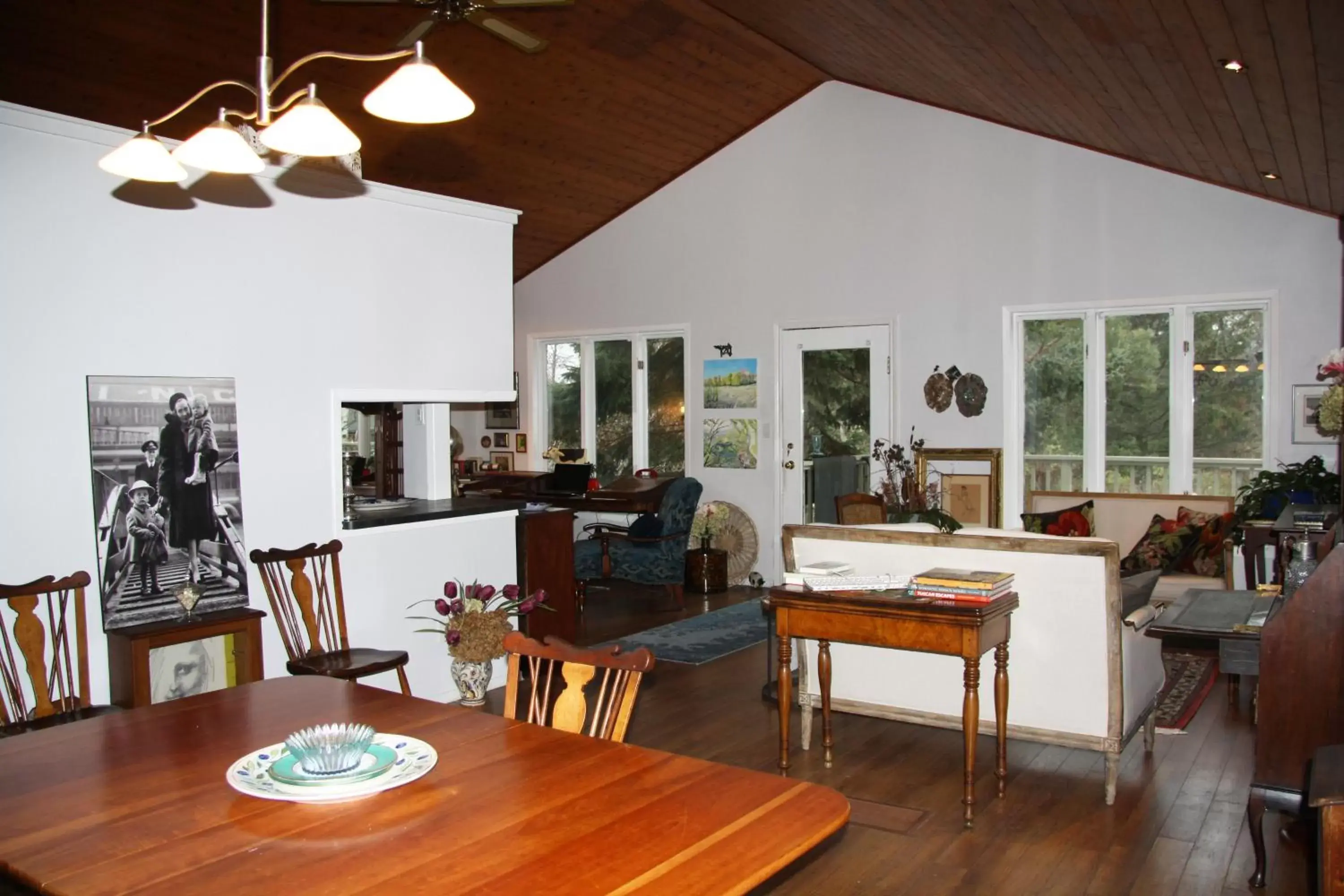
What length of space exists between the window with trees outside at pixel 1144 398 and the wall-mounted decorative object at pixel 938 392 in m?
0.50

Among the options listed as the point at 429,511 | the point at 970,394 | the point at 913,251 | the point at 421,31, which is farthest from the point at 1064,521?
the point at 421,31

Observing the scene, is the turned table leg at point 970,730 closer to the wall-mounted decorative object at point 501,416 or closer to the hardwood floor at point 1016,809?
the hardwood floor at point 1016,809

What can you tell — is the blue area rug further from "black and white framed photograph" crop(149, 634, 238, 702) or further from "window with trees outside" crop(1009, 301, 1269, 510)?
"black and white framed photograph" crop(149, 634, 238, 702)

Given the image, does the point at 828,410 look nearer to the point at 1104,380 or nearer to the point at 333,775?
the point at 1104,380

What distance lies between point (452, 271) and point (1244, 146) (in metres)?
3.89

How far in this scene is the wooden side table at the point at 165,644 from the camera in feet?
12.2

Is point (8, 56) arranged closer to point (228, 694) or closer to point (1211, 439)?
point (228, 694)

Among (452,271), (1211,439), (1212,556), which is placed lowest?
(1212,556)

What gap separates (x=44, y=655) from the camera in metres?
3.59

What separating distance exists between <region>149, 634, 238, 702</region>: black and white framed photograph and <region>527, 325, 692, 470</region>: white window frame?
5527mm

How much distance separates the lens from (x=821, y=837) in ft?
5.73

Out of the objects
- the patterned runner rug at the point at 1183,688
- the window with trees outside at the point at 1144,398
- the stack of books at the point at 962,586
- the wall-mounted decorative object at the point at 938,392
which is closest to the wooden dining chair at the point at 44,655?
the stack of books at the point at 962,586

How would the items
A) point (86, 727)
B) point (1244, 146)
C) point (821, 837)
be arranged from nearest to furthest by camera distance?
1. point (821, 837)
2. point (86, 727)
3. point (1244, 146)

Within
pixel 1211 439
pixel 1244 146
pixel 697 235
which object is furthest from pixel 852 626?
pixel 697 235
